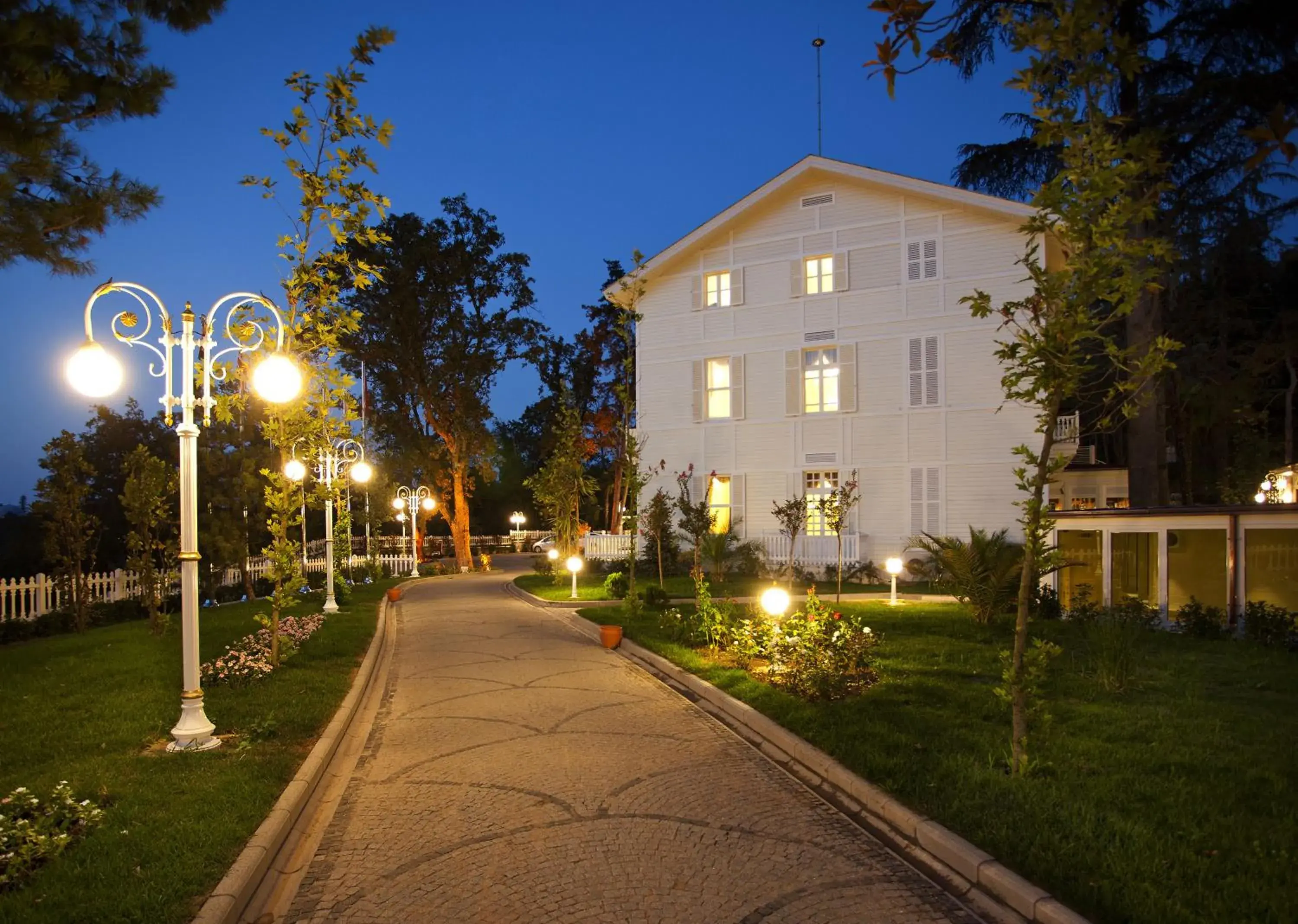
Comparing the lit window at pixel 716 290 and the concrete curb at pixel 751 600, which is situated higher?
the lit window at pixel 716 290

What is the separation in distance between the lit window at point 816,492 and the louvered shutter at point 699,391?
13.2 ft

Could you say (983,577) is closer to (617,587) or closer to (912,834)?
(617,587)

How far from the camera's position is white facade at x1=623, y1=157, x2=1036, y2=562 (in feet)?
74.4

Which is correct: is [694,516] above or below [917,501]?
below

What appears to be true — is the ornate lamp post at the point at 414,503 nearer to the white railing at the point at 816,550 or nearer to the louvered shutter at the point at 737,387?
the louvered shutter at the point at 737,387

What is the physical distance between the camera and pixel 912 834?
199 inches

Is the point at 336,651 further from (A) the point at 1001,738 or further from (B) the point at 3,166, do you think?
(A) the point at 1001,738

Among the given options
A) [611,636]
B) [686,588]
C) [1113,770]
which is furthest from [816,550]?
[1113,770]

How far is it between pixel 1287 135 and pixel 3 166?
10.7 metres

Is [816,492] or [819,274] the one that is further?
[819,274]

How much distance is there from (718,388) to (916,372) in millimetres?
6302

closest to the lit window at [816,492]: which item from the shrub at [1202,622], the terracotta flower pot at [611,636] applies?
the shrub at [1202,622]

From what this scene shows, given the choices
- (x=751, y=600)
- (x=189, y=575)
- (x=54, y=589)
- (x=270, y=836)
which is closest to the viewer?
(x=270, y=836)

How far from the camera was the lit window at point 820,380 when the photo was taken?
25.0 m
